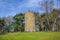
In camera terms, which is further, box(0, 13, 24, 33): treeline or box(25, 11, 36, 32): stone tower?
box(0, 13, 24, 33): treeline

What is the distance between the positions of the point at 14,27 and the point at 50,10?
355 inches

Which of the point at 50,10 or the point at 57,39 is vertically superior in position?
the point at 50,10

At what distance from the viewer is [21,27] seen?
84.1 feet

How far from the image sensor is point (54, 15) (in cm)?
2077

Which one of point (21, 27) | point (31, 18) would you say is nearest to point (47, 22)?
point (31, 18)

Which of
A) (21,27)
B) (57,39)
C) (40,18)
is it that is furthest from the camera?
(21,27)

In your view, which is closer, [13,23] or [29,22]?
[29,22]

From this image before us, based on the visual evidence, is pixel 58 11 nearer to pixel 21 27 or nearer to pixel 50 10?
pixel 50 10

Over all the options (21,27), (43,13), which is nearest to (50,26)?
(43,13)

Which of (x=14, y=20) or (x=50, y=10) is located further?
(x=14, y=20)

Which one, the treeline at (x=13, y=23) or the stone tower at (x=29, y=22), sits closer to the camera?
the stone tower at (x=29, y=22)

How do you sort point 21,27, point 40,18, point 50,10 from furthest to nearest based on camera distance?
1. point 21,27
2. point 40,18
3. point 50,10

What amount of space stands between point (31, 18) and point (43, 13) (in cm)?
322

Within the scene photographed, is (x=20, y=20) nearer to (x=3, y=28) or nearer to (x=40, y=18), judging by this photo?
(x=3, y=28)
